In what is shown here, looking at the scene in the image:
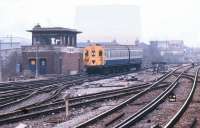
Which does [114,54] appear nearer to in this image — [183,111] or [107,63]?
[107,63]

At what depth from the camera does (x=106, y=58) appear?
4453 cm

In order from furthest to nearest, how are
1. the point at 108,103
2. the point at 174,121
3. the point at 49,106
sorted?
the point at 108,103
the point at 49,106
the point at 174,121

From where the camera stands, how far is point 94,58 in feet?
145

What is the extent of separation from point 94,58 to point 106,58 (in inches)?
47.6

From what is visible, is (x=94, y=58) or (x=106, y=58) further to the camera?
(x=106, y=58)

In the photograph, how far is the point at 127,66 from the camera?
53.1 meters

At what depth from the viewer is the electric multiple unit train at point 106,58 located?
1734 inches

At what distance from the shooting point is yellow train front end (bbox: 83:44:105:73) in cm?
4388

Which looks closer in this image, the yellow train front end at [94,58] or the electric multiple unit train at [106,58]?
the yellow train front end at [94,58]

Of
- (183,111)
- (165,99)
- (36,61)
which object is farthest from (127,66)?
(183,111)

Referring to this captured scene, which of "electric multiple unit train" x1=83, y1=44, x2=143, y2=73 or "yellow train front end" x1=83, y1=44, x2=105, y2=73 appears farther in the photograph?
"electric multiple unit train" x1=83, y1=44, x2=143, y2=73

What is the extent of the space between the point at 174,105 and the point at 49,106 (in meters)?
5.40

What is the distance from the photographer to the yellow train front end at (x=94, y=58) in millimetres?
43875

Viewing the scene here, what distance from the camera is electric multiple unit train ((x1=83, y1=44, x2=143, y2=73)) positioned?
44.0 metres
